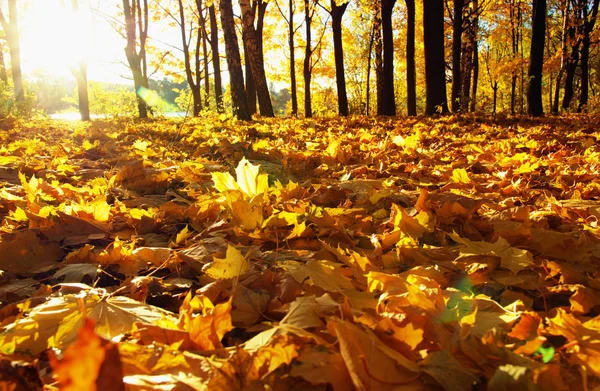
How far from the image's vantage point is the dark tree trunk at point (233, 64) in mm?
8742

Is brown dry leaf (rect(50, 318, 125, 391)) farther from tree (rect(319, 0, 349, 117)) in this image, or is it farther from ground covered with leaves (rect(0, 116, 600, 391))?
tree (rect(319, 0, 349, 117))

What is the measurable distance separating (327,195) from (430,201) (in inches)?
20.4

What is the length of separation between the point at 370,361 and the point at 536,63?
10286mm

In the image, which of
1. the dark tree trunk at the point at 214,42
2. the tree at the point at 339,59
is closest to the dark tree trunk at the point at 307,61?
the tree at the point at 339,59

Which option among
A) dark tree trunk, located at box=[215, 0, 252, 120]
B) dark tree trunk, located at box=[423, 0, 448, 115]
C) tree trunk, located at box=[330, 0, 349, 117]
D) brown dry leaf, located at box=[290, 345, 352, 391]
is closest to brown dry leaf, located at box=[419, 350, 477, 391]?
brown dry leaf, located at box=[290, 345, 352, 391]

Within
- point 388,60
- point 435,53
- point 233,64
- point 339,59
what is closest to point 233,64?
point 233,64

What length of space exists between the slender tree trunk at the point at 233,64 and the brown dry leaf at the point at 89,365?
8.49m

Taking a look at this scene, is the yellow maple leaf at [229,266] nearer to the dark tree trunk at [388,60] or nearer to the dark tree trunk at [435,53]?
the dark tree trunk at [435,53]

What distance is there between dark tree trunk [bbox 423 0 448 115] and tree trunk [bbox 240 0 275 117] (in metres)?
4.13

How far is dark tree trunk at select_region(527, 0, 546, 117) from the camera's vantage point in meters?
8.70

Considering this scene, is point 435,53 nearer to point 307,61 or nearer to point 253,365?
point 253,365

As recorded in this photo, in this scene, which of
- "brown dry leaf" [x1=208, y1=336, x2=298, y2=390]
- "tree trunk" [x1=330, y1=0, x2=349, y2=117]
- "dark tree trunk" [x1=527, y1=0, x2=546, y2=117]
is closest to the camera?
"brown dry leaf" [x1=208, y1=336, x2=298, y2=390]

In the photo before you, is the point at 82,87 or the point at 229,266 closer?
the point at 229,266

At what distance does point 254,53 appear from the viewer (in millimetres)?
10523
